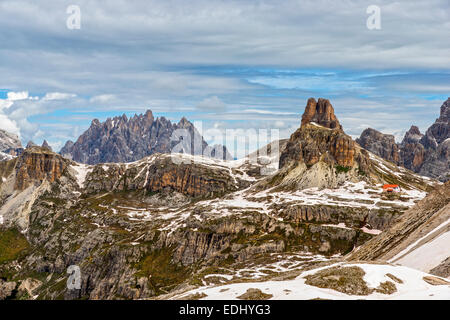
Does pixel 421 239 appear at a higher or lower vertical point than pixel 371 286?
lower

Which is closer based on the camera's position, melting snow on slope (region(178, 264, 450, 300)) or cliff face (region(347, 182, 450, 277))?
melting snow on slope (region(178, 264, 450, 300))

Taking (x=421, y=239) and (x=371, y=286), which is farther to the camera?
(x=421, y=239)

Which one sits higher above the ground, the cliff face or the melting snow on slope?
the melting snow on slope

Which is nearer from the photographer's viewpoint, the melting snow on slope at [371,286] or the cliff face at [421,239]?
the melting snow on slope at [371,286]

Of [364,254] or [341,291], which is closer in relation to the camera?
[341,291]
